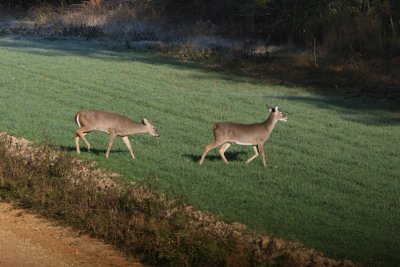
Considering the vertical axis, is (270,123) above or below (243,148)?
above

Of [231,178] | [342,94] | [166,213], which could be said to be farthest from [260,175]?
[342,94]

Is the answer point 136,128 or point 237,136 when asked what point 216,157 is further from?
point 136,128

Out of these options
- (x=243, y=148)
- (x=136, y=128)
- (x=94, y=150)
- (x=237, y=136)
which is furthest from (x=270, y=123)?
(x=94, y=150)

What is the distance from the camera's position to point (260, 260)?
31.4ft

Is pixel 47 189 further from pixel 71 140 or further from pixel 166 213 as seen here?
pixel 71 140

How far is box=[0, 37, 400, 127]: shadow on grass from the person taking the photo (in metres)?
23.4

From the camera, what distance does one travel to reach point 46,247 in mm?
10773

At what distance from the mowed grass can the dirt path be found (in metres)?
2.07

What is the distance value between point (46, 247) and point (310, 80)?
1899 centimetres

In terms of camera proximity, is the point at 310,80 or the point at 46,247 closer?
the point at 46,247

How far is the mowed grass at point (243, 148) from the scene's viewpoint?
1190 centimetres

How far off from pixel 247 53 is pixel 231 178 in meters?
19.6

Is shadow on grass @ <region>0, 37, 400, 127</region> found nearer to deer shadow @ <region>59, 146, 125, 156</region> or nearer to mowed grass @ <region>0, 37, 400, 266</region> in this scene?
mowed grass @ <region>0, 37, 400, 266</region>

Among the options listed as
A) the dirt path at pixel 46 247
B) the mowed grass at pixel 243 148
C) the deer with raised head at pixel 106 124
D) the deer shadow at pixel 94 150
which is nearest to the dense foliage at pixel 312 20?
the mowed grass at pixel 243 148
